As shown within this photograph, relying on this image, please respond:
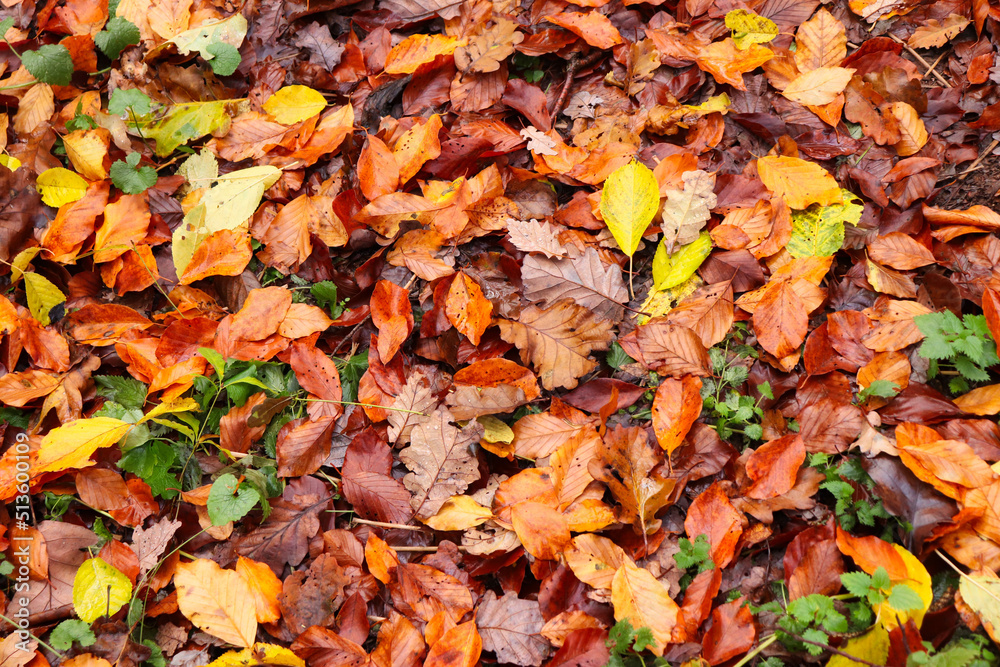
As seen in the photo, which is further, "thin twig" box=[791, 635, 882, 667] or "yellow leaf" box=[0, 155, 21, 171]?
"yellow leaf" box=[0, 155, 21, 171]

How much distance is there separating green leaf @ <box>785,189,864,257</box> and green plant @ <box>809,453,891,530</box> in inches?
29.0

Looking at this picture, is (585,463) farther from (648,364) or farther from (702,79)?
(702,79)

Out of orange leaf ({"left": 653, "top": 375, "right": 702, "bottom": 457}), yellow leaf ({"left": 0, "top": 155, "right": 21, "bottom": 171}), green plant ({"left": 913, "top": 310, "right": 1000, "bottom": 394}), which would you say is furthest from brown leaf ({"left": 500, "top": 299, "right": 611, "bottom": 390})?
yellow leaf ({"left": 0, "top": 155, "right": 21, "bottom": 171})

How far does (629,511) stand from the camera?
189 centimetres

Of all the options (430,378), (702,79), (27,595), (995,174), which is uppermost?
(702,79)

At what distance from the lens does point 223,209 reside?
2.46m

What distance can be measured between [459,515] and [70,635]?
1.30 m

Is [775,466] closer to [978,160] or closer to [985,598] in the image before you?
[985,598]

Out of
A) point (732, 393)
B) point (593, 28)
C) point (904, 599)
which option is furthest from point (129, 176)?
point (904, 599)

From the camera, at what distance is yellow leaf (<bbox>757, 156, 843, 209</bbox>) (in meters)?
2.19

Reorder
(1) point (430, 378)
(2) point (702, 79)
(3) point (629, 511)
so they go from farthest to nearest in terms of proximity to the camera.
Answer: (2) point (702, 79) < (1) point (430, 378) < (3) point (629, 511)

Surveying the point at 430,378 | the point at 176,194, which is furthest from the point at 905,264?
the point at 176,194

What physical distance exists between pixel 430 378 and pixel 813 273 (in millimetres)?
1387

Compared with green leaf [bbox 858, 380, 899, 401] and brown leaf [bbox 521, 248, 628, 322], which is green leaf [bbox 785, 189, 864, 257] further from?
brown leaf [bbox 521, 248, 628, 322]
